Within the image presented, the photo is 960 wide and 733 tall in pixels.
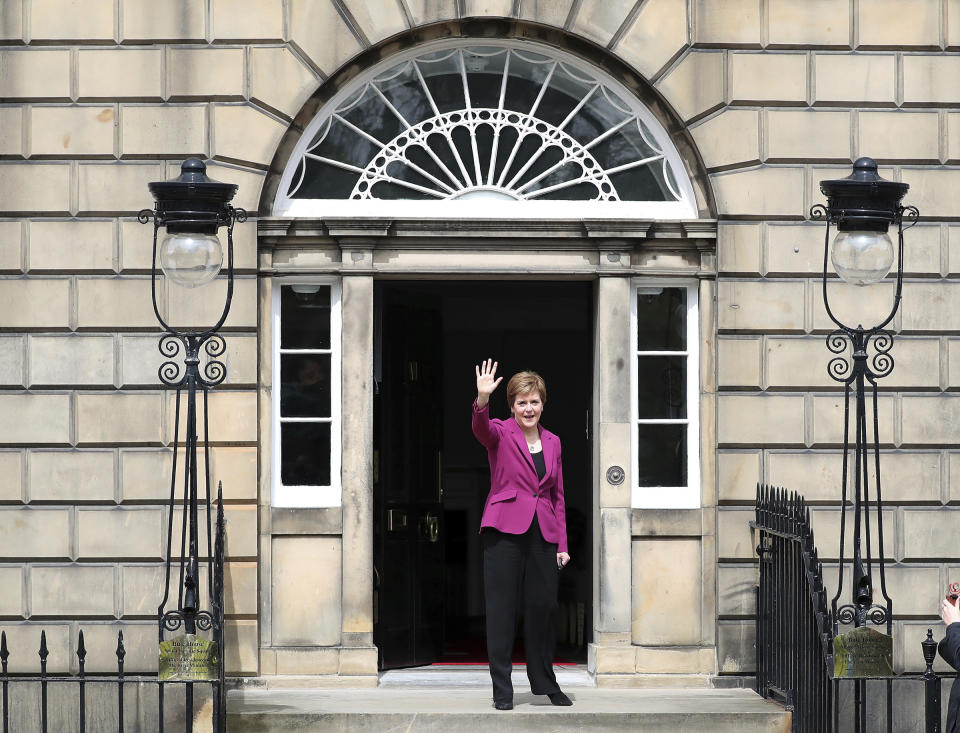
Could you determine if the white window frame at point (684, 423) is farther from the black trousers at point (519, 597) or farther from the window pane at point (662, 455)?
the black trousers at point (519, 597)

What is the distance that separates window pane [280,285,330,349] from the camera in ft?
32.0

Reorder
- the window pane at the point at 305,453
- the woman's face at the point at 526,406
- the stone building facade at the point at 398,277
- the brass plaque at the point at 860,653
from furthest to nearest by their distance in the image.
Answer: the window pane at the point at 305,453 < the stone building facade at the point at 398,277 < the woman's face at the point at 526,406 < the brass plaque at the point at 860,653

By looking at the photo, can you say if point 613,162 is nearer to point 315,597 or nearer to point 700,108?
point 700,108

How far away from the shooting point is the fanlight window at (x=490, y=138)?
9852 mm

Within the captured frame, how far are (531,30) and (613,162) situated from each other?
1109mm

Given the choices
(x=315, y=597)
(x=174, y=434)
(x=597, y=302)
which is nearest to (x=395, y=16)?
(x=597, y=302)

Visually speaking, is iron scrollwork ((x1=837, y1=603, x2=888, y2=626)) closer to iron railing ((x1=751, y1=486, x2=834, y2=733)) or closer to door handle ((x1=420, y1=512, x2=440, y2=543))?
iron railing ((x1=751, y1=486, x2=834, y2=733))

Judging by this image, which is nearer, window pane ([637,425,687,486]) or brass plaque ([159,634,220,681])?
brass plaque ([159,634,220,681])

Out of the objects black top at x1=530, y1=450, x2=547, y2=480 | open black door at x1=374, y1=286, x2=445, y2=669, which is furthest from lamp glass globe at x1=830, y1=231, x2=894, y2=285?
open black door at x1=374, y1=286, x2=445, y2=669

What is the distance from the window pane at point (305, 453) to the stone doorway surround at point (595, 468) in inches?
7.2

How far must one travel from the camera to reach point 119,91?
9.56 metres

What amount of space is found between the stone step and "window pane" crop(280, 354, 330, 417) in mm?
2002

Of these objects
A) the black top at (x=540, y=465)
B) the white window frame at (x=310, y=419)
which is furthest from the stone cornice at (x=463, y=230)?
the black top at (x=540, y=465)

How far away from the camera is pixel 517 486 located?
8398 mm
